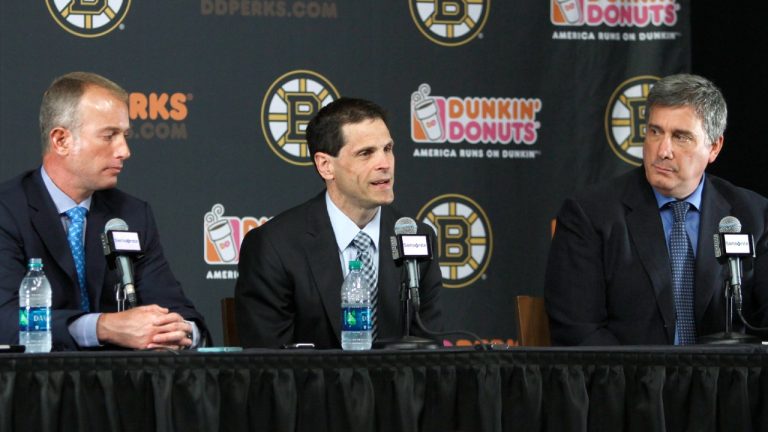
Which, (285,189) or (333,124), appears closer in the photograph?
(333,124)

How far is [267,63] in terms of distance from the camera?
4.98 m

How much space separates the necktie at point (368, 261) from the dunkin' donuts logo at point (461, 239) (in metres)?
1.19

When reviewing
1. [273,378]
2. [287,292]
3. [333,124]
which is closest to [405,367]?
[273,378]

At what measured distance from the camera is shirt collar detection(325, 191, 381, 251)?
389 centimetres

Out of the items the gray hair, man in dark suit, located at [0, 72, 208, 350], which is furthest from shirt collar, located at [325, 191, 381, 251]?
the gray hair

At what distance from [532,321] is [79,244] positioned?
1.51 meters

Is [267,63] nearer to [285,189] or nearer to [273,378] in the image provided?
[285,189]

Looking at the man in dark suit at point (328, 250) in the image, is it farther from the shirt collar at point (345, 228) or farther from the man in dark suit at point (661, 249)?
the man in dark suit at point (661, 249)

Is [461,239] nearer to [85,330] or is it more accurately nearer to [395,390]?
[85,330]

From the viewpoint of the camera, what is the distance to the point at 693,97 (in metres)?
3.78

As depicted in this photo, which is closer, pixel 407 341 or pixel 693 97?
pixel 407 341

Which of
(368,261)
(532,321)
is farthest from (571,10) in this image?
(368,261)

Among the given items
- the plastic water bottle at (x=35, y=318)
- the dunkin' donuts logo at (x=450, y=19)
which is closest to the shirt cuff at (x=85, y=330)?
the plastic water bottle at (x=35, y=318)

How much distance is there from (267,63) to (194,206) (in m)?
0.68
